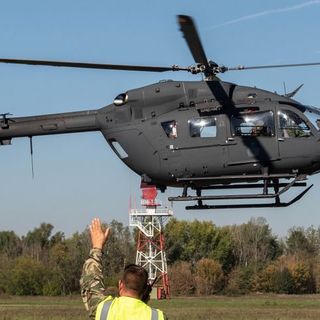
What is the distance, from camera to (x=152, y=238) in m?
66.9

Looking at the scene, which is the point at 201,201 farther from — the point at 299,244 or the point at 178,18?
the point at 299,244

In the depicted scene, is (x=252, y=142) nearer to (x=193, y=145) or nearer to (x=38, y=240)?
(x=193, y=145)

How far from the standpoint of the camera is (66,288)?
263ft

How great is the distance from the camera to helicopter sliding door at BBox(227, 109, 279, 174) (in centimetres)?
1568

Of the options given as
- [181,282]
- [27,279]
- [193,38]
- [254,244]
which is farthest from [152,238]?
[193,38]

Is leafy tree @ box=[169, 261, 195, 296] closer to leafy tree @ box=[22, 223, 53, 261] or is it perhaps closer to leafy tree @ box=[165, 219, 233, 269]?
leafy tree @ box=[165, 219, 233, 269]

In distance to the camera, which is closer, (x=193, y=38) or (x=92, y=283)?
(x=92, y=283)

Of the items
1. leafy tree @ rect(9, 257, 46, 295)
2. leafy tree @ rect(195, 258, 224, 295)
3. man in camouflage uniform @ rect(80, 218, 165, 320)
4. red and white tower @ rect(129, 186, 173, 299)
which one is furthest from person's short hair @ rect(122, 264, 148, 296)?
leafy tree @ rect(9, 257, 46, 295)

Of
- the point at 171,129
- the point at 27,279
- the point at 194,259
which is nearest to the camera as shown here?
the point at 171,129

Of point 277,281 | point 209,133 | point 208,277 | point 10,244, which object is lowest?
point 277,281

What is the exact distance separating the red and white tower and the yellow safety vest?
5989 cm

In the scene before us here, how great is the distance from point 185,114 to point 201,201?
6.40 feet

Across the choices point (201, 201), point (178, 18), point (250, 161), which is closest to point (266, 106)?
point (250, 161)

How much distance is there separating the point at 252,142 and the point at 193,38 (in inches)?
125
